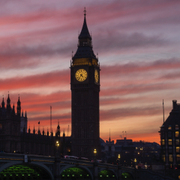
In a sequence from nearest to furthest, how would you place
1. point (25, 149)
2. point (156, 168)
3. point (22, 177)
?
1. point (22, 177)
2. point (25, 149)
3. point (156, 168)

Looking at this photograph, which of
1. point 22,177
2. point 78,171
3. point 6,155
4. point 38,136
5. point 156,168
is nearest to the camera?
point 6,155

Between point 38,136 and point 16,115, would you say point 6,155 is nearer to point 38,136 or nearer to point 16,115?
point 16,115

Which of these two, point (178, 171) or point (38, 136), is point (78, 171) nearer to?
point (38, 136)

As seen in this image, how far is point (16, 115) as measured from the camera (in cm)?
16000

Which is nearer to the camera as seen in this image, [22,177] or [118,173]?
[22,177]

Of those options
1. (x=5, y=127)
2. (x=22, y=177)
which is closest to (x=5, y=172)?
(x=22, y=177)

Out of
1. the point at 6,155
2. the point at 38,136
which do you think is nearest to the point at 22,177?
the point at 6,155

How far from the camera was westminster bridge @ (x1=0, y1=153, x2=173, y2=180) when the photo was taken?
93619 millimetres

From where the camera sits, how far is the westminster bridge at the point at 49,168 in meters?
93.6

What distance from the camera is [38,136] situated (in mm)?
179875

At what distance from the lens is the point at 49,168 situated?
106375 mm

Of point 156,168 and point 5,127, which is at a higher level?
point 5,127

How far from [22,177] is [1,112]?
4690 cm

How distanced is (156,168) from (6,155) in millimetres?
111563
